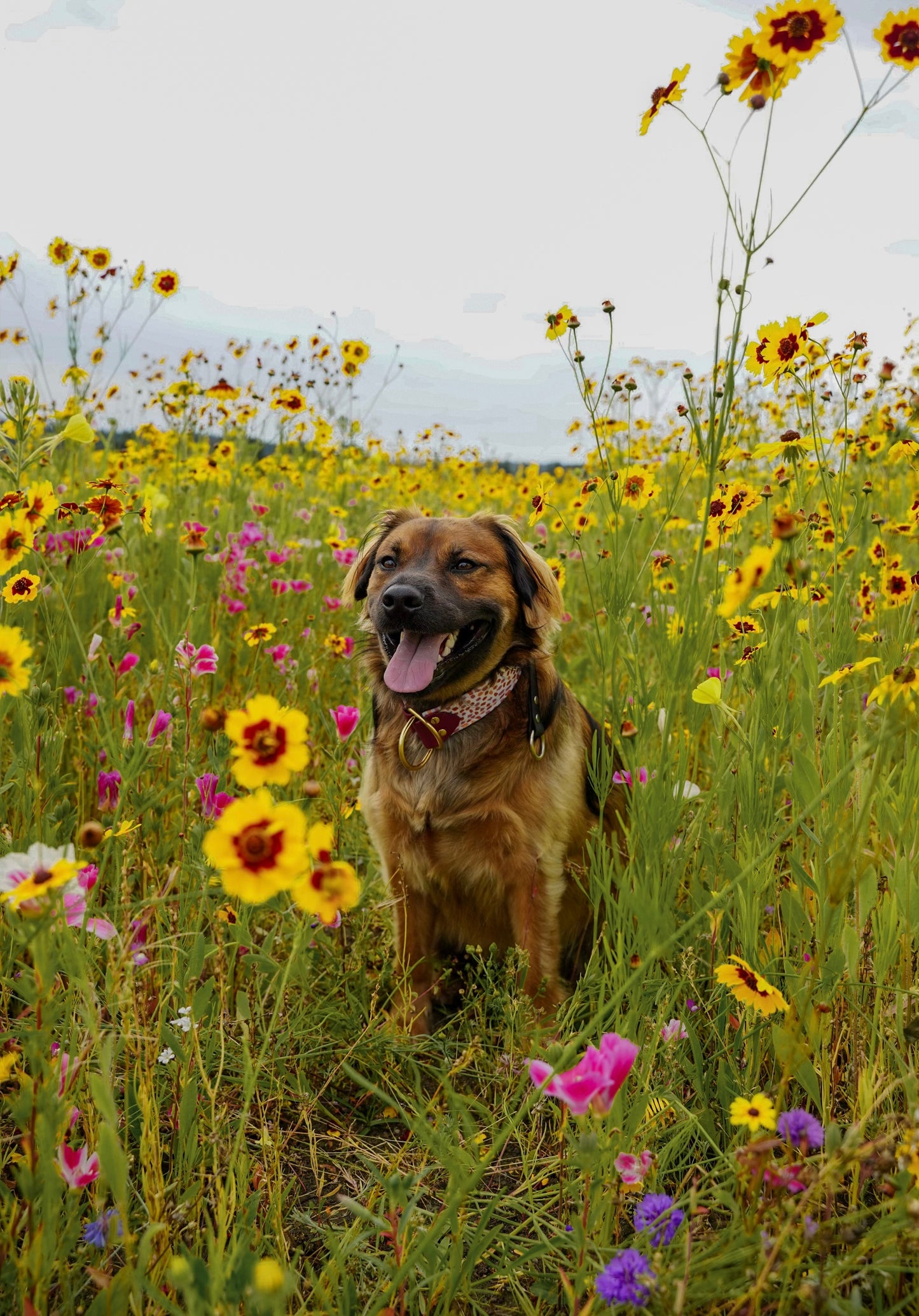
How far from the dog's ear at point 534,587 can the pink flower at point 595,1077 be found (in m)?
1.63

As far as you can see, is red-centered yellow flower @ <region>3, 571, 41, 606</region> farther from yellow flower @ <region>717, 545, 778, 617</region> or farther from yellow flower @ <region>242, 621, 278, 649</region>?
yellow flower @ <region>717, 545, 778, 617</region>

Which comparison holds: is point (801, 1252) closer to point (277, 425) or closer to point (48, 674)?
point (48, 674)

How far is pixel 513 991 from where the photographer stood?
2029 mm

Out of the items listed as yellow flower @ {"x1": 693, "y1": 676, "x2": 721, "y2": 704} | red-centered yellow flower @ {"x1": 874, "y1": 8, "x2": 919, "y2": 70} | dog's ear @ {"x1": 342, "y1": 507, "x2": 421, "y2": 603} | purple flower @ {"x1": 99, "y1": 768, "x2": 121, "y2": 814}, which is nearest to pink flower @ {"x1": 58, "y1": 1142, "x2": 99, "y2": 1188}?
purple flower @ {"x1": 99, "y1": 768, "x2": 121, "y2": 814}

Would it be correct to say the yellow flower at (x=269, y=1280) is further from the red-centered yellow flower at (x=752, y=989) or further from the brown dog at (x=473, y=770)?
the brown dog at (x=473, y=770)

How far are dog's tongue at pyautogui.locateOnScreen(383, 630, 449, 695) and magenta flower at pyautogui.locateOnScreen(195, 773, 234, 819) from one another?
74cm

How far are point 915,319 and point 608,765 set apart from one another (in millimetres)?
2235

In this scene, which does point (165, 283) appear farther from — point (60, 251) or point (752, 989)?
point (752, 989)

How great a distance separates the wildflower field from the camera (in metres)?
0.88

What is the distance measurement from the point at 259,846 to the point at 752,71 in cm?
156

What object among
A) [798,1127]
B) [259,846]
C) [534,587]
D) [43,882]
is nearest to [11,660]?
[43,882]

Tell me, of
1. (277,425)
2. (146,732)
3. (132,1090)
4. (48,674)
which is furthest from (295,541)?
(132,1090)

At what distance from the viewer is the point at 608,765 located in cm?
186

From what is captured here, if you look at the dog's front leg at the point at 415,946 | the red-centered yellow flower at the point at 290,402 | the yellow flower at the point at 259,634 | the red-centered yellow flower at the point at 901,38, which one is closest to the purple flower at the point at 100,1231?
the dog's front leg at the point at 415,946
